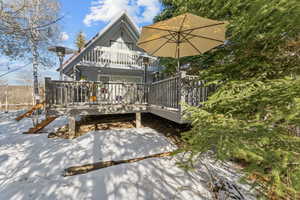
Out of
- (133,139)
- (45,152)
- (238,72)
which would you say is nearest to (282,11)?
(238,72)

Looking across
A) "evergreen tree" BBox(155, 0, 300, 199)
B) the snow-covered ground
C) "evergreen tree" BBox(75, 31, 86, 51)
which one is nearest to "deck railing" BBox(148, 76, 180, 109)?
"evergreen tree" BBox(155, 0, 300, 199)

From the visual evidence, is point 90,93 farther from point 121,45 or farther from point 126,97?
point 121,45

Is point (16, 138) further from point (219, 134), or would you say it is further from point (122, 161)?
point (219, 134)

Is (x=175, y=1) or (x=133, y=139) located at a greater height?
(x=175, y=1)

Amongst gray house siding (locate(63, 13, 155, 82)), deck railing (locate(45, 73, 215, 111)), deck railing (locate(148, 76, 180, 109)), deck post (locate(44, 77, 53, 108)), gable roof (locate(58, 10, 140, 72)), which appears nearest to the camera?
deck railing (locate(45, 73, 215, 111))

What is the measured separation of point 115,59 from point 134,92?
13.2ft

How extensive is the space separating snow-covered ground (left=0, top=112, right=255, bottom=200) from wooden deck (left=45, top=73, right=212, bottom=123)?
3.65ft

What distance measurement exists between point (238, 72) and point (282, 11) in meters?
0.92

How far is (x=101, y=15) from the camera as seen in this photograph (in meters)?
9.56

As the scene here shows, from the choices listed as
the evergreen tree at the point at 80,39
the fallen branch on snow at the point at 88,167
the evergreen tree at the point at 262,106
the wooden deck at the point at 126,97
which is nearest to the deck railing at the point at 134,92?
the wooden deck at the point at 126,97

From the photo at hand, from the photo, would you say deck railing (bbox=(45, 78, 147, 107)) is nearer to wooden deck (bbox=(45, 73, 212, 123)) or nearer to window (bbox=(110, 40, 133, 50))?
wooden deck (bbox=(45, 73, 212, 123))

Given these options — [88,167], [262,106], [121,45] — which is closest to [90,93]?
[88,167]

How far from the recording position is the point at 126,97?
5.66 m

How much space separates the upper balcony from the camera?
25.9 ft
